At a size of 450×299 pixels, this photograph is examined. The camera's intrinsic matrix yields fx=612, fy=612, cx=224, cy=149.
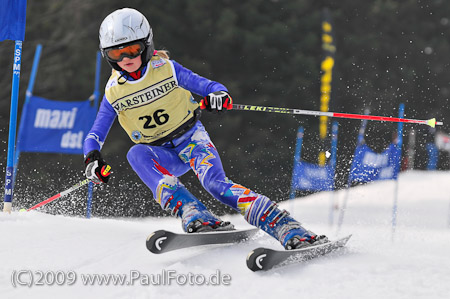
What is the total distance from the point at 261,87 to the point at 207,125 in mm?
2632

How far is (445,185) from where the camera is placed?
13.2m

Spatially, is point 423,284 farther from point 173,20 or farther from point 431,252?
point 173,20

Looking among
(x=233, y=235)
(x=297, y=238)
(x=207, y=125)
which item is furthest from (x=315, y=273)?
(x=207, y=125)

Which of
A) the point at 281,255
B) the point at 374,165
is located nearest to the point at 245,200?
the point at 281,255

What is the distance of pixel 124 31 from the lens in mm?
3293

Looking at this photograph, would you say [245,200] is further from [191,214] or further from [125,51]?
[125,51]

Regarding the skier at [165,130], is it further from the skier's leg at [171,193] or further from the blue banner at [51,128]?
the blue banner at [51,128]

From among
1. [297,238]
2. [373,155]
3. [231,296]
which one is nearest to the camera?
[231,296]

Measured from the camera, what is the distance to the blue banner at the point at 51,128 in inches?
249

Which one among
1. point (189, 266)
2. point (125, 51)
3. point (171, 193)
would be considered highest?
point (125, 51)

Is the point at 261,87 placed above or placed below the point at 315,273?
above

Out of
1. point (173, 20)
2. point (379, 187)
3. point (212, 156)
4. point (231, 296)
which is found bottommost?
point (379, 187)

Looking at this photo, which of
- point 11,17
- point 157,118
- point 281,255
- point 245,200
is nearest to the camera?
A: point 281,255

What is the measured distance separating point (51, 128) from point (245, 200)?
3698 millimetres
